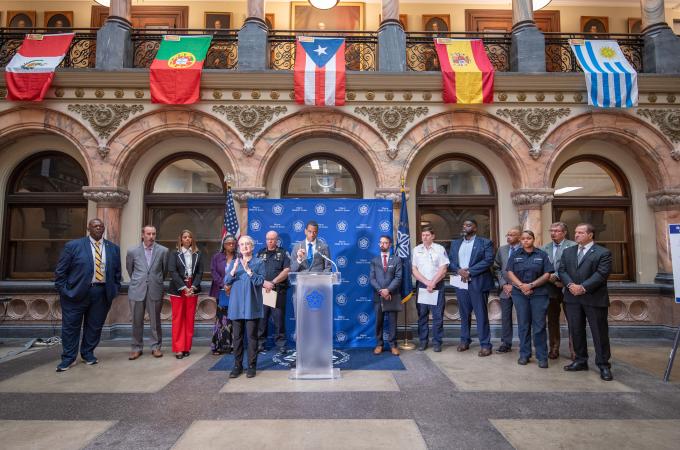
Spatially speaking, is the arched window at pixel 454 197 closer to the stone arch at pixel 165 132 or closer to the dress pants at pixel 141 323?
the stone arch at pixel 165 132

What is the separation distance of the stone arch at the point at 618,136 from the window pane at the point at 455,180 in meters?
1.33

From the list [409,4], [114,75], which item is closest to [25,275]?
[114,75]

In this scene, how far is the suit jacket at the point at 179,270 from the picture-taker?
5977mm

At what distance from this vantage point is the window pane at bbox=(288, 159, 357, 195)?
8.38 meters

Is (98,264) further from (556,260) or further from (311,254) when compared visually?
(556,260)

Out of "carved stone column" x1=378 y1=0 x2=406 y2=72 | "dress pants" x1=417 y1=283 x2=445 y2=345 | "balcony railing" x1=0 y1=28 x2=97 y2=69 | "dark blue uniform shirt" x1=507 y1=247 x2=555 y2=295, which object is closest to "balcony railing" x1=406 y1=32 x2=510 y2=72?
"carved stone column" x1=378 y1=0 x2=406 y2=72

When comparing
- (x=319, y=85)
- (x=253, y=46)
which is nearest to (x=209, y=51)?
(x=253, y=46)

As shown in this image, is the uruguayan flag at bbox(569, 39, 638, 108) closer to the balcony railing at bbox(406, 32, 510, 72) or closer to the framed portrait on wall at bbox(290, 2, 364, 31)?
the balcony railing at bbox(406, 32, 510, 72)

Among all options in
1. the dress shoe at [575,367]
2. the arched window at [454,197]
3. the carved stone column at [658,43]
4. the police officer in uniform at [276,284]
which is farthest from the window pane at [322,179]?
the carved stone column at [658,43]

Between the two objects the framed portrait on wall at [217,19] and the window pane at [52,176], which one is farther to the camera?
the framed portrait on wall at [217,19]

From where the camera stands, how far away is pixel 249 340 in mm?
4980

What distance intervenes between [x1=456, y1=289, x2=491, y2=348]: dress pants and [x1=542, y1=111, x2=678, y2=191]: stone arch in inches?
127

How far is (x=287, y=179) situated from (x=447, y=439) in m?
6.26

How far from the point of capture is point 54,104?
7.64m
